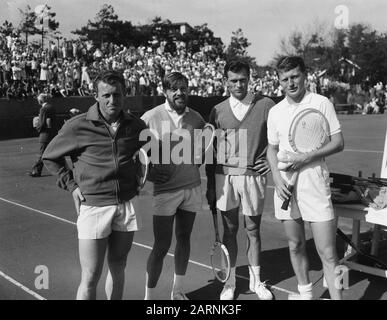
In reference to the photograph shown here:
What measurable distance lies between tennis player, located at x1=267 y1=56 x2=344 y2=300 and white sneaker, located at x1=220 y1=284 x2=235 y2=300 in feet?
2.27

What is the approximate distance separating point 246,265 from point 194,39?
192 feet

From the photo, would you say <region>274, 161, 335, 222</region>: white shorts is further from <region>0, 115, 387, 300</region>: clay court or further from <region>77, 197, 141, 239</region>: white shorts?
<region>77, 197, 141, 239</region>: white shorts

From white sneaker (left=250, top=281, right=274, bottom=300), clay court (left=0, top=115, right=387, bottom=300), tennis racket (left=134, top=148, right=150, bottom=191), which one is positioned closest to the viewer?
tennis racket (left=134, top=148, right=150, bottom=191)

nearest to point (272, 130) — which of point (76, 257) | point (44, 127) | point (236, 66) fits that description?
point (236, 66)

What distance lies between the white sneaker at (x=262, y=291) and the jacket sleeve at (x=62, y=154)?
200 cm

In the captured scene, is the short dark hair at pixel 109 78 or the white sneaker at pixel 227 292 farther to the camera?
the white sneaker at pixel 227 292

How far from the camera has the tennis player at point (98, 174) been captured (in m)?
3.41

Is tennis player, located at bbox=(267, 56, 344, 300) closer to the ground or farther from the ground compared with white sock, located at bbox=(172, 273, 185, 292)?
farther from the ground

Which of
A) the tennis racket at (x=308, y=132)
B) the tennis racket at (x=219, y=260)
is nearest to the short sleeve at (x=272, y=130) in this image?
the tennis racket at (x=308, y=132)

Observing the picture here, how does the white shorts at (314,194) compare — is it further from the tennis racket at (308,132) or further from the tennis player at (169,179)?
the tennis player at (169,179)

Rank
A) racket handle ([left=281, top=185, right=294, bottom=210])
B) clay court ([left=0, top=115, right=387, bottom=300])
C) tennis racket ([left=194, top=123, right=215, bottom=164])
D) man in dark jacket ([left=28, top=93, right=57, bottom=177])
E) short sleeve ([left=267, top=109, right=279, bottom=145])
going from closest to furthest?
racket handle ([left=281, top=185, right=294, bottom=210]), short sleeve ([left=267, top=109, right=279, bottom=145]), tennis racket ([left=194, top=123, right=215, bottom=164]), clay court ([left=0, top=115, right=387, bottom=300]), man in dark jacket ([left=28, top=93, right=57, bottom=177])

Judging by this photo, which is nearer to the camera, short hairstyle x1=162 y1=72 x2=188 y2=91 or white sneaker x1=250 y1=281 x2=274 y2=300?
short hairstyle x1=162 y1=72 x2=188 y2=91

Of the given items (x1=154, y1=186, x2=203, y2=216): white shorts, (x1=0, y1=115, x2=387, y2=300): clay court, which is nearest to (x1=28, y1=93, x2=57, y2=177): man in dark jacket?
(x1=0, y1=115, x2=387, y2=300): clay court

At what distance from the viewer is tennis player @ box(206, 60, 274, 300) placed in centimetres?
439
